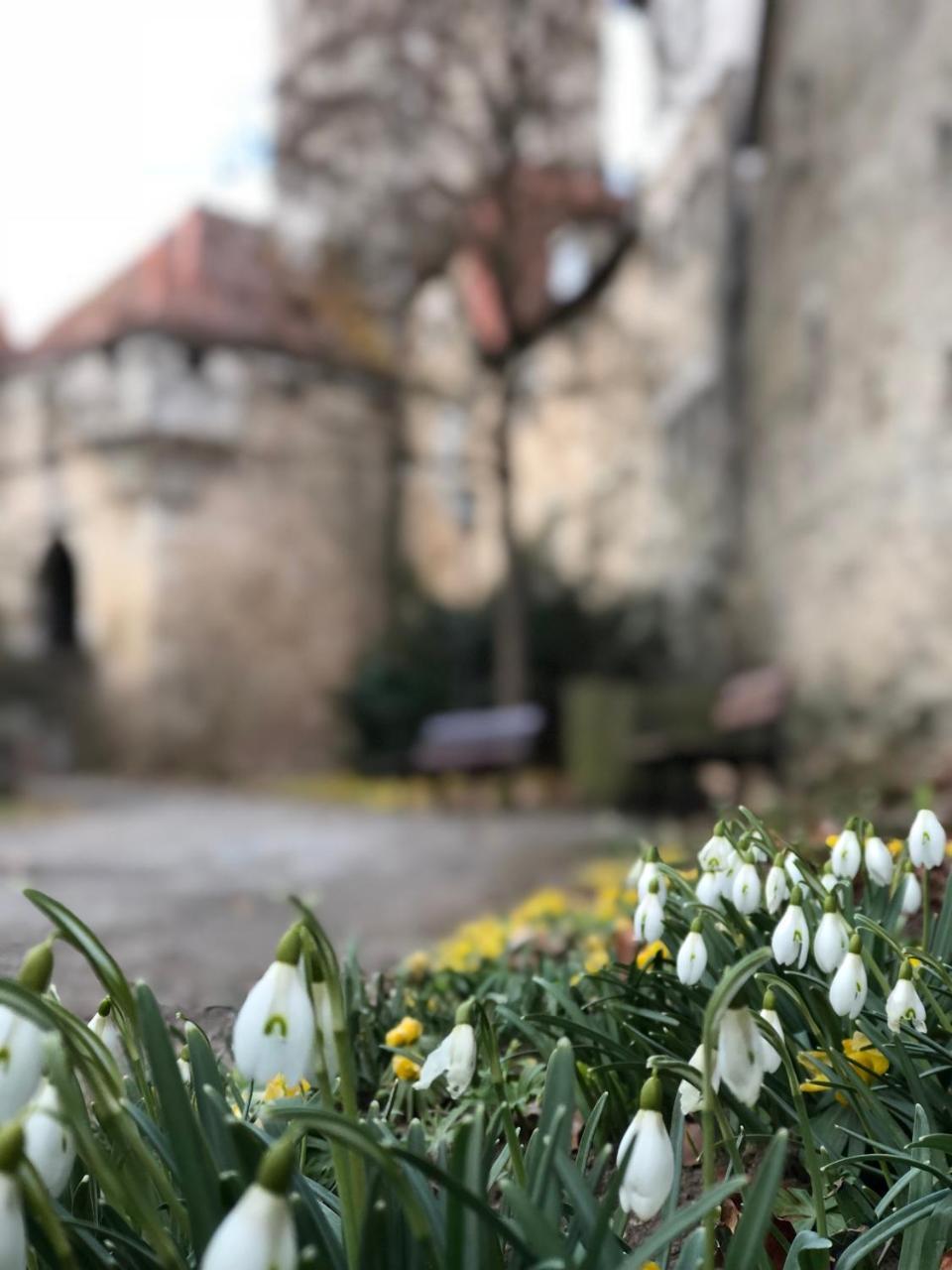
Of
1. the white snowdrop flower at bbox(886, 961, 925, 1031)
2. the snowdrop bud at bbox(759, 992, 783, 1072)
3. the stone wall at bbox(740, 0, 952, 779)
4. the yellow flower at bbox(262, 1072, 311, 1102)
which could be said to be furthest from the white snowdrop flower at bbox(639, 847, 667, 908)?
the stone wall at bbox(740, 0, 952, 779)

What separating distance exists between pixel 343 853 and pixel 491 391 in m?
6.42

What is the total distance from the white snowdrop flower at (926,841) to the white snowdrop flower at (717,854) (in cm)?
27

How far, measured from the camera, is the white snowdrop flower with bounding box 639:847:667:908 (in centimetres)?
153

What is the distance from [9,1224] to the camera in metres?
0.84

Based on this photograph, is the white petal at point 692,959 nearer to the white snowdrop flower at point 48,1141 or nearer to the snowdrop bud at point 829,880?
the snowdrop bud at point 829,880

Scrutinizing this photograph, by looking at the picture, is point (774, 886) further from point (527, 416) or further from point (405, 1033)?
point (527, 416)

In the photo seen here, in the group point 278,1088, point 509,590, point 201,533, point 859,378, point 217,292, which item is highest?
point 217,292

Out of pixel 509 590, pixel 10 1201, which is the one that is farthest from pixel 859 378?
pixel 10 1201

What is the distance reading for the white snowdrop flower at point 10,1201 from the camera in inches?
33.2

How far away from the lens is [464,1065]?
128cm

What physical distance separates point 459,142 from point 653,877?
10.5m

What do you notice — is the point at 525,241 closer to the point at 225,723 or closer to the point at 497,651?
the point at 497,651

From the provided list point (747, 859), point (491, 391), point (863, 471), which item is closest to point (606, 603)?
point (491, 391)

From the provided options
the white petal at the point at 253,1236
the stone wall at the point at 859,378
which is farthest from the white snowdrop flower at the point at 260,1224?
the stone wall at the point at 859,378
